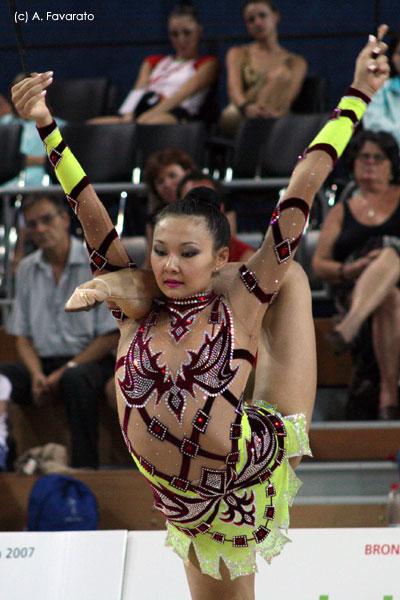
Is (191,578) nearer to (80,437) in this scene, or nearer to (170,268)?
(170,268)

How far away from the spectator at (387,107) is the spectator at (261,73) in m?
0.49

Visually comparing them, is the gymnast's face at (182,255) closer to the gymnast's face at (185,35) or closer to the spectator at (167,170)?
the spectator at (167,170)

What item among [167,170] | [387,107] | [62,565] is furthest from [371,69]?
[387,107]

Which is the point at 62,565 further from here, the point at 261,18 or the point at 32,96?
the point at 261,18

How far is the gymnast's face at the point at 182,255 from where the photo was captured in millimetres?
1792

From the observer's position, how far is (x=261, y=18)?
4.62 meters

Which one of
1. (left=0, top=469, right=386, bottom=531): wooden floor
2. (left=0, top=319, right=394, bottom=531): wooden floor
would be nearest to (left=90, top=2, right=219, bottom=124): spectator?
(left=0, top=319, right=394, bottom=531): wooden floor

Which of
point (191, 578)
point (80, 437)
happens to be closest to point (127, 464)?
point (80, 437)

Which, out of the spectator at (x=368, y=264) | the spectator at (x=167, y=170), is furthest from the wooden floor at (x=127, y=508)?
the spectator at (x=167, y=170)

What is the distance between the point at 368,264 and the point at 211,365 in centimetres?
202

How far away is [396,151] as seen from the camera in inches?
150

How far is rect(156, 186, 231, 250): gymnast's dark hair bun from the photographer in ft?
5.99

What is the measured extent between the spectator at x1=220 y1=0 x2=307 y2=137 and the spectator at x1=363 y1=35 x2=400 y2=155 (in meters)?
0.49

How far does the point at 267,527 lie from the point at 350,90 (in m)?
0.95
